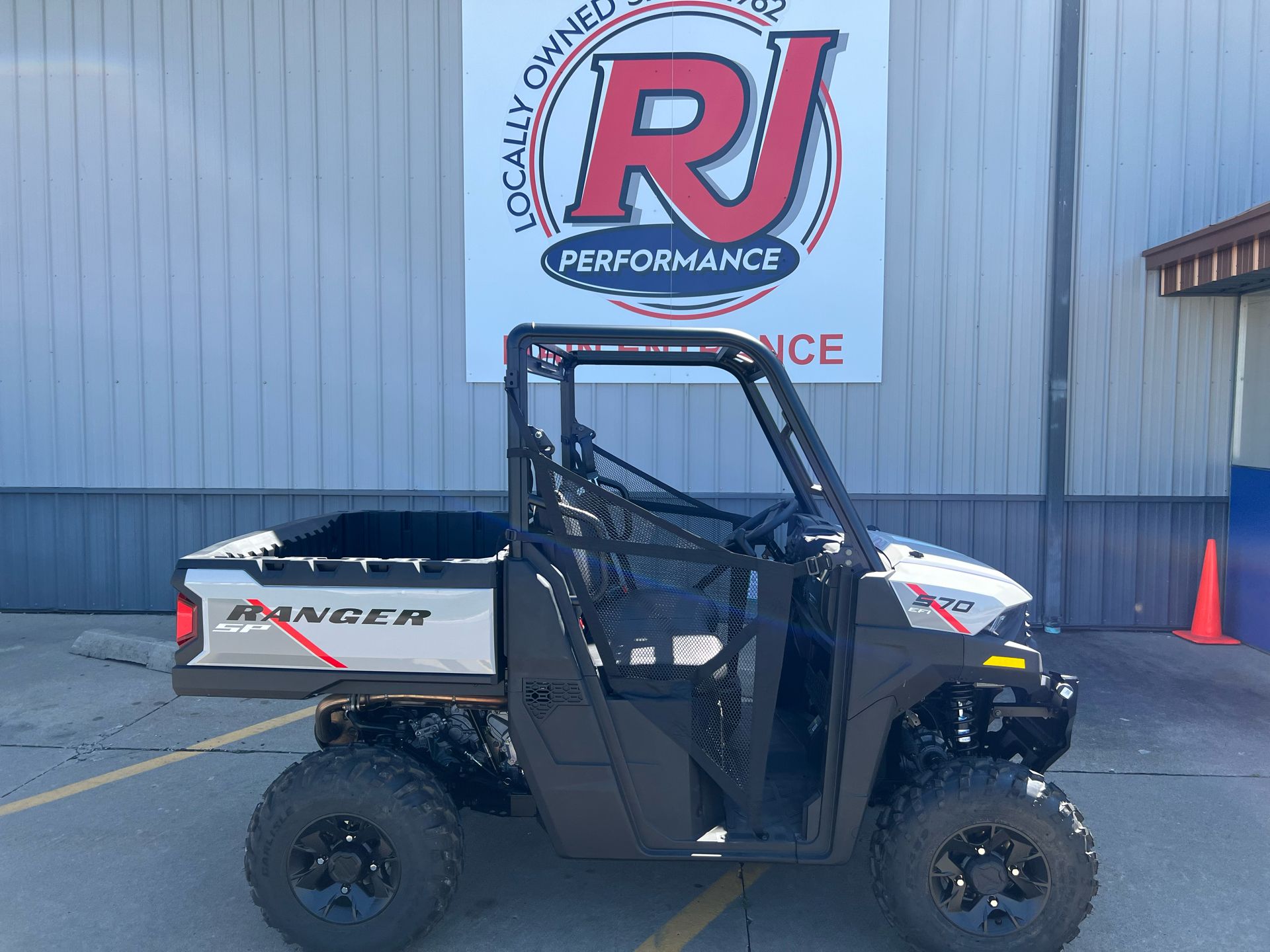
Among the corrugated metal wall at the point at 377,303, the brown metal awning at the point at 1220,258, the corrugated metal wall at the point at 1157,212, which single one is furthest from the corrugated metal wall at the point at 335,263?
the brown metal awning at the point at 1220,258

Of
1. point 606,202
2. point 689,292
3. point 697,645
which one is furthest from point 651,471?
point 697,645

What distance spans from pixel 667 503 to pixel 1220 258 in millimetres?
4777

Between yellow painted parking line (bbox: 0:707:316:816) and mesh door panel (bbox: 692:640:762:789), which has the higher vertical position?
mesh door panel (bbox: 692:640:762:789)

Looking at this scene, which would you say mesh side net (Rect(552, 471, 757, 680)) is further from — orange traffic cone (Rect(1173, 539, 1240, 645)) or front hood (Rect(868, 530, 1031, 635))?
orange traffic cone (Rect(1173, 539, 1240, 645))

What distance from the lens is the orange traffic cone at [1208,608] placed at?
267 inches

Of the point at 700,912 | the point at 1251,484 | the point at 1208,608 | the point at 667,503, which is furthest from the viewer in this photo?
the point at 1208,608

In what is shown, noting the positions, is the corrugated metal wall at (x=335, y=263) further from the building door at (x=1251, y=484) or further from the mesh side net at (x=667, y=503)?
the mesh side net at (x=667, y=503)

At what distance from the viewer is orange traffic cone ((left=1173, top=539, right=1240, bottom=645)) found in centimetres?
677

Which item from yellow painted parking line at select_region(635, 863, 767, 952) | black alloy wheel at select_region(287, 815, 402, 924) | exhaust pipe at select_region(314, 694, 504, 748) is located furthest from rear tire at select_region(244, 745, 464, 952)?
yellow painted parking line at select_region(635, 863, 767, 952)

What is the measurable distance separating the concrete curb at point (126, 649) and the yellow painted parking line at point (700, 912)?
Result: 14.4 feet

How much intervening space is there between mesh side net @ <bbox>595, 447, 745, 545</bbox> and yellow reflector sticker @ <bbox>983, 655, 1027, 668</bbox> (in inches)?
46.7

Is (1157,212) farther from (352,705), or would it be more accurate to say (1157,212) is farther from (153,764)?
(153,764)

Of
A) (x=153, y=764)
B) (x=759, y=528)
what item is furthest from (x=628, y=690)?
(x=153, y=764)

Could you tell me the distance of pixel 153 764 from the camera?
4480mm
